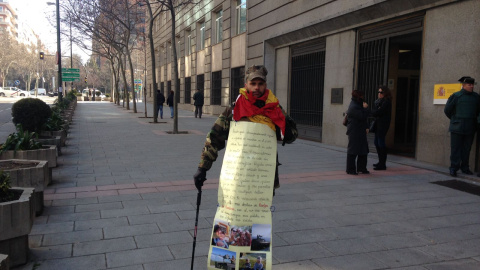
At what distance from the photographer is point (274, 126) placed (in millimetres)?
2922

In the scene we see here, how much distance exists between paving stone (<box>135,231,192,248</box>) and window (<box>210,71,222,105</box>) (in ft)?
67.7

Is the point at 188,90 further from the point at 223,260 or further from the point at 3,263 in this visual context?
the point at 223,260

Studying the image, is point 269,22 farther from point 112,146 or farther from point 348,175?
point 348,175

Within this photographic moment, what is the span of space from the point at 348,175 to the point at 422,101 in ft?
9.35

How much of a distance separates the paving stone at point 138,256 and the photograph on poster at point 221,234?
125cm

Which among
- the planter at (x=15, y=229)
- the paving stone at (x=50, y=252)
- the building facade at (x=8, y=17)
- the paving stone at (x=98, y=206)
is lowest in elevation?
the paving stone at (x=50, y=252)

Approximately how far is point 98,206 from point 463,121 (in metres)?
6.50

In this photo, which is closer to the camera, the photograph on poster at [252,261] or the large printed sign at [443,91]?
the photograph on poster at [252,261]

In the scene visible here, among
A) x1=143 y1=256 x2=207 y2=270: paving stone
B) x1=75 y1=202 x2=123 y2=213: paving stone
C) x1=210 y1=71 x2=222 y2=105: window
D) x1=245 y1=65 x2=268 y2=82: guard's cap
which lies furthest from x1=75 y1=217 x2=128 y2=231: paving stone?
x1=210 y1=71 x2=222 y2=105: window

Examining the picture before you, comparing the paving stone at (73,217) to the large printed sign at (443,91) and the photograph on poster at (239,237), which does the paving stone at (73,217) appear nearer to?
the photograph on poster at (239,237)

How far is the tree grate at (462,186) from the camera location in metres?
6.48

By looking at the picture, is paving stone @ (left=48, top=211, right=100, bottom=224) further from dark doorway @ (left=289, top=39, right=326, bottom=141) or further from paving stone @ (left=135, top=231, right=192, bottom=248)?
dark doorway @ (left=289, top=39, right=326, bottom=141)

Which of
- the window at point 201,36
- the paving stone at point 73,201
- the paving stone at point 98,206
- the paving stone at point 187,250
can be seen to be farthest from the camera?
the window at point 201,36

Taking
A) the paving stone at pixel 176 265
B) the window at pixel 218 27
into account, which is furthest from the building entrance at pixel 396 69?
the window at pixel 218 27
